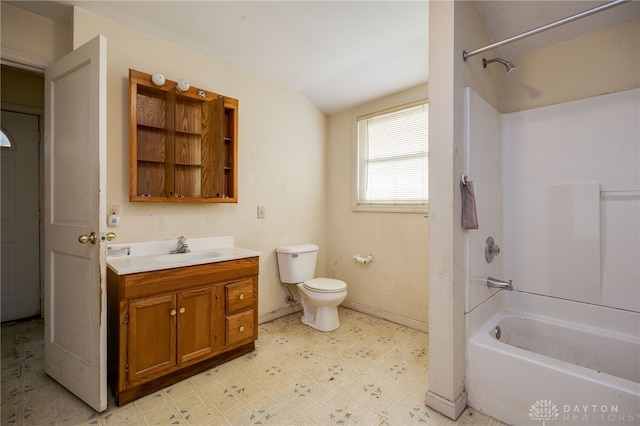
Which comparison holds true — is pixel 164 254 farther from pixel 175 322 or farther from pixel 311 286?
pixel 311 286

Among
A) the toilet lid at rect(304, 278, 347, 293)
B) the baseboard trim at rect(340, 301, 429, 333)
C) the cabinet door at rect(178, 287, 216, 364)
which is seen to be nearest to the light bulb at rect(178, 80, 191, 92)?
the cabinet door at rect(178, 287, 216, 364)

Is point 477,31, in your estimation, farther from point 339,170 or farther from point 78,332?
point 78,332

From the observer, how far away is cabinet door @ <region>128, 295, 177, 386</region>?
164 centimetres

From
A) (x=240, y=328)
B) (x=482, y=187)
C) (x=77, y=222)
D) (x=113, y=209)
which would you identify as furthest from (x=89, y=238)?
(x=482, y=187)

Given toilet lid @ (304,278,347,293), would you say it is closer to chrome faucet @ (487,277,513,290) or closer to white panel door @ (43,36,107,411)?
chrome faucet @ (487,277,513,290)

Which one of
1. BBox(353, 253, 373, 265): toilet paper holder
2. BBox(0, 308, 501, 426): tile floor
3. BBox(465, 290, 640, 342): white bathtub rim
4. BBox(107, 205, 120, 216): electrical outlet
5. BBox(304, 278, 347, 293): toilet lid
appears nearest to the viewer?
BBox(0, 308, 501, 426): tile floor

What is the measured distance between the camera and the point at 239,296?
212 cm

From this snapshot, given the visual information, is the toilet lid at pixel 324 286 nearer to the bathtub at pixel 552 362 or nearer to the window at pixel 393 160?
the window at pixel 393 160

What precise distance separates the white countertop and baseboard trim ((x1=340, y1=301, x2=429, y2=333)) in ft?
4.76

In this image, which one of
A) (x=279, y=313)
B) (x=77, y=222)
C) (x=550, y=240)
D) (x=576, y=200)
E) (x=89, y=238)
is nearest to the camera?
(x=89, y=238)

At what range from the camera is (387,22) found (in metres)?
2.01

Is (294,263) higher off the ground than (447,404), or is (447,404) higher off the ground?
(294,263)

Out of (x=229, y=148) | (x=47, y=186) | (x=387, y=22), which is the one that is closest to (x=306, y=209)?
(x=229, y=148)

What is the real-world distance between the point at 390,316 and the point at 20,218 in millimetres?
3668
